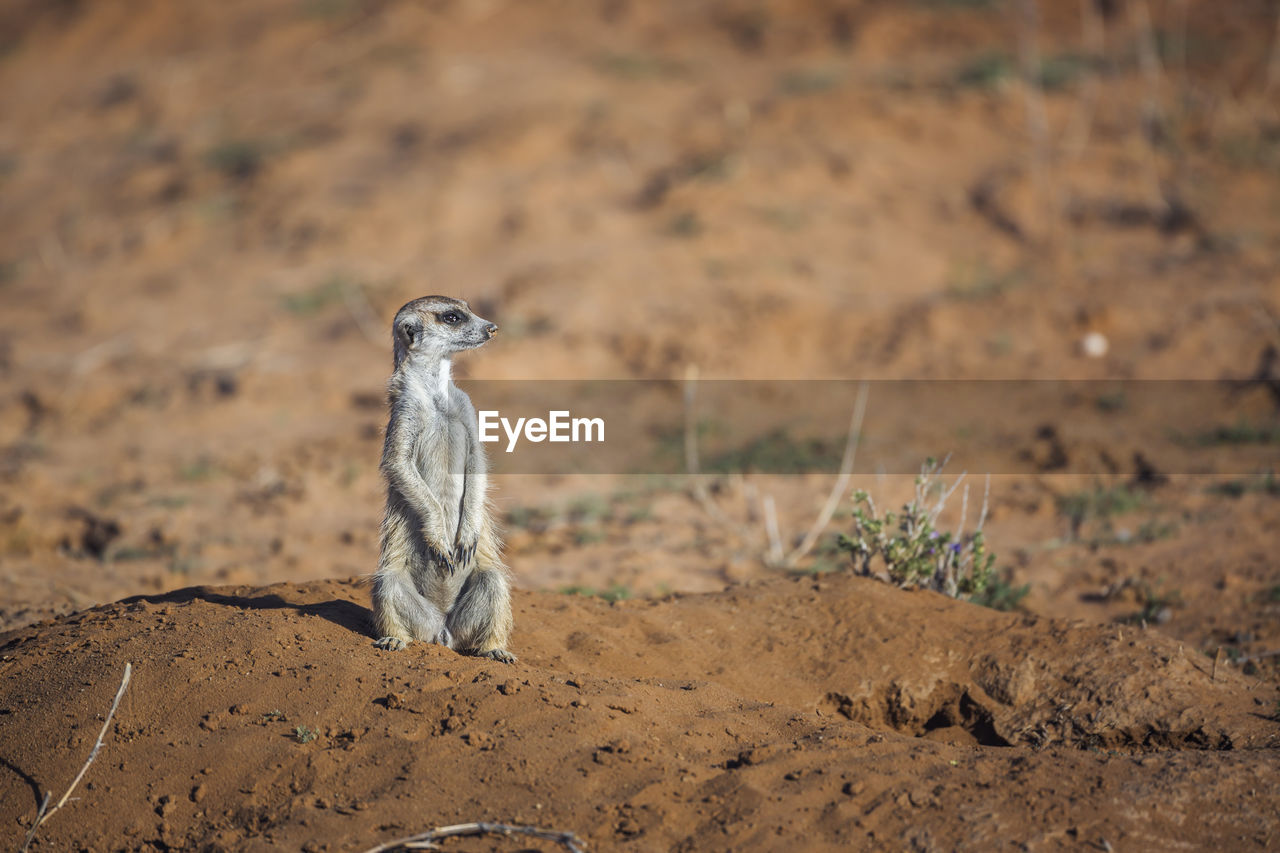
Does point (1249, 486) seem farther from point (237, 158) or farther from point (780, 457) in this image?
point (237, 158)

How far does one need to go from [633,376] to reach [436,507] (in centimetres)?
622

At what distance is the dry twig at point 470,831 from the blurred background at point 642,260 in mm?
3651

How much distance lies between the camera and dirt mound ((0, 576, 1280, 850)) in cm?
334

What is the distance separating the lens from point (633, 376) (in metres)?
10.7

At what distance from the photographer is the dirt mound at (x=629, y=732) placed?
3.34m

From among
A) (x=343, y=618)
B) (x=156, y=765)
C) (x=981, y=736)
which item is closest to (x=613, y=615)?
(x=343, y=618)

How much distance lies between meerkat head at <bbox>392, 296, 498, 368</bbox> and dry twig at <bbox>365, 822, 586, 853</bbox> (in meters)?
2.12

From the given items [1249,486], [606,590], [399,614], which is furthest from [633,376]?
[399,614]

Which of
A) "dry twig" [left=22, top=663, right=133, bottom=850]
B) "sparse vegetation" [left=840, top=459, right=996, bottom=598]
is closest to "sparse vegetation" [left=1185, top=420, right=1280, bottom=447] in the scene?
"sparse vegetation" [left=840, top=459, right=996, bottom=598]

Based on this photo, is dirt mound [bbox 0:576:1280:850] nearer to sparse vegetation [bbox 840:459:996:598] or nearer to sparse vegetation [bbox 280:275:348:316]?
sparse vegetation [bbox 840:459:996:598]

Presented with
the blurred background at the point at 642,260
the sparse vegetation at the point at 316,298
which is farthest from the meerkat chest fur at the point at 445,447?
the sparse vegetation at the point at 316,298

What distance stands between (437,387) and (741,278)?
730 centimetres

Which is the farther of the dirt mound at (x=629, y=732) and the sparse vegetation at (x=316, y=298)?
the sparse vegetation at (x=316, y=298)

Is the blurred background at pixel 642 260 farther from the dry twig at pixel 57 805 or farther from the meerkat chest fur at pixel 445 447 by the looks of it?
the dry twig at pixel 57 805
